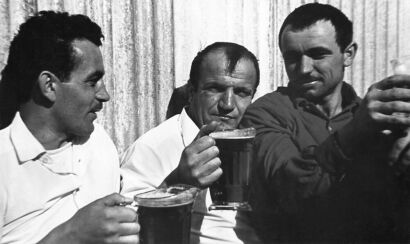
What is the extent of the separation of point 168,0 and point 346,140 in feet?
4.91

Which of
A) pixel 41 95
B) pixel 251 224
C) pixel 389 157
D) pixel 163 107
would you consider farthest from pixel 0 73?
pixel 389 157

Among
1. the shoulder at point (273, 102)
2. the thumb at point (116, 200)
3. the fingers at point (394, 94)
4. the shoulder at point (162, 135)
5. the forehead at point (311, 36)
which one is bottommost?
the thumb at point (116, 200)

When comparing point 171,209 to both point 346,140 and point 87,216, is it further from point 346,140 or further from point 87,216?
point 346,140

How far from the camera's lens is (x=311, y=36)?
279cm

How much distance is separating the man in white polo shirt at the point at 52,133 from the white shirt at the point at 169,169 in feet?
0.34

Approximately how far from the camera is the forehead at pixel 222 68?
265 centimetres

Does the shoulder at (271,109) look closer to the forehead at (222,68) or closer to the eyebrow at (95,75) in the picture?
the forehead at (222,68)

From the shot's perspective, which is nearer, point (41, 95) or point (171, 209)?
point (171, 209)

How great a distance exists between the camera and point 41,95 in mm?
2301

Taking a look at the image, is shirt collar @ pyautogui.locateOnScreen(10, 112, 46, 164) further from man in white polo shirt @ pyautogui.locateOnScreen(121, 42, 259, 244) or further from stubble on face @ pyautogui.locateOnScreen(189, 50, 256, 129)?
stubble on face @ pyautogui.locateOnScreen(189, 50, 256, 129)

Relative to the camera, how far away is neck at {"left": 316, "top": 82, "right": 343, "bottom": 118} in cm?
283

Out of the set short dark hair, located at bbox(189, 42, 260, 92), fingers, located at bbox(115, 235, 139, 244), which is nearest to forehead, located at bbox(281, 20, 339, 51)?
short dark hair, located at bbox(189, 42, 260, 92)

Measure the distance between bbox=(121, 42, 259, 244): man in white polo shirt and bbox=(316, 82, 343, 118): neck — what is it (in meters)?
0.43


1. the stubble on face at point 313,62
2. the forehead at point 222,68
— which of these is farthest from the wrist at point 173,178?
the stubble on face at point 313,62
